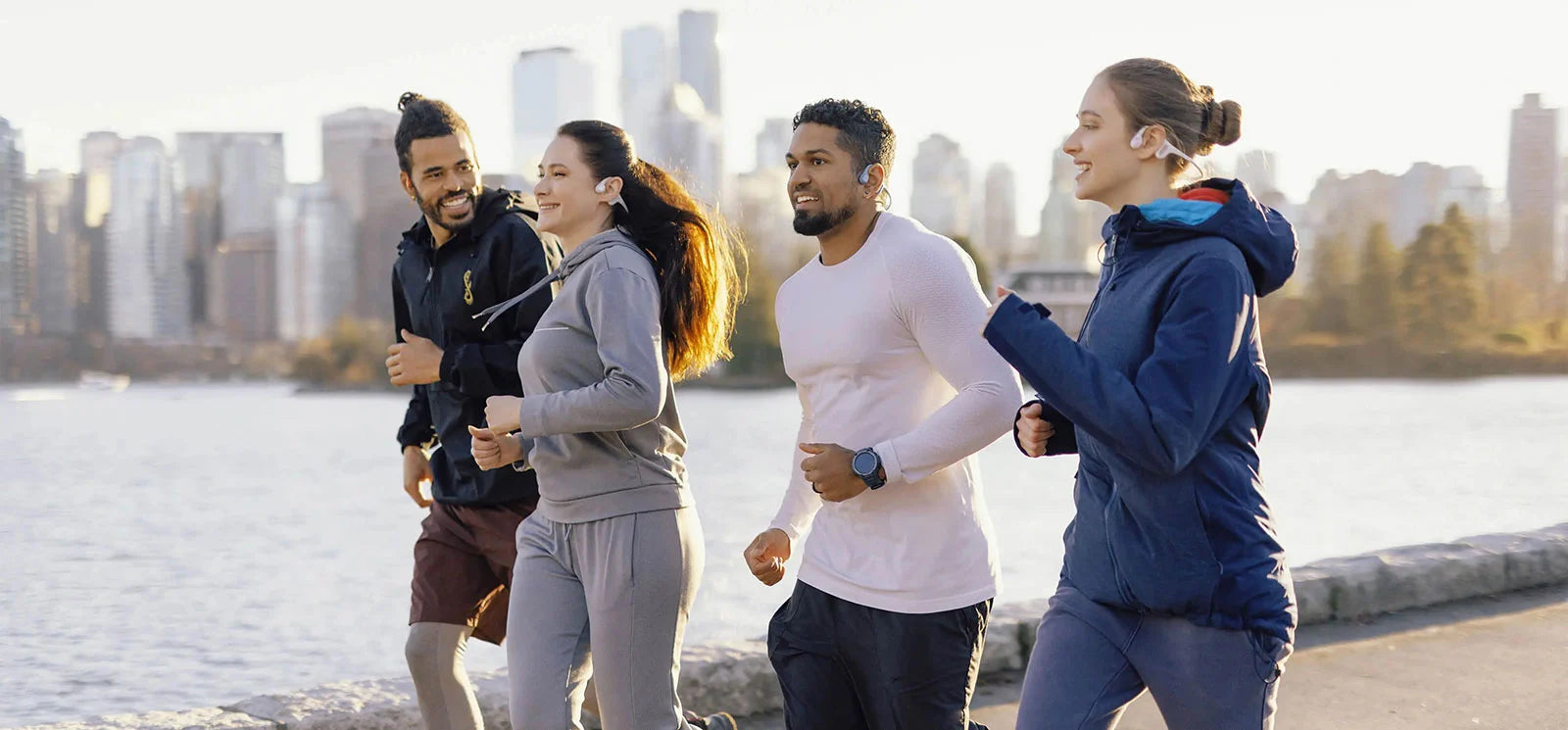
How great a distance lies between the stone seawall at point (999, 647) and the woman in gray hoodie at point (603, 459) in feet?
4.06

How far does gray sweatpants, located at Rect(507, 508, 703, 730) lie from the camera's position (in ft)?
10.4

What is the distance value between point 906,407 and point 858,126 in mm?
603

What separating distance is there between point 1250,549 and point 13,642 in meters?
15.7

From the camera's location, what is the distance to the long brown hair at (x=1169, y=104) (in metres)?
2.51

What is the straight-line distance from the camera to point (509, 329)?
3832 mm

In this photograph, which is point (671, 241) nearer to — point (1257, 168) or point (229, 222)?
point (1257, 168)

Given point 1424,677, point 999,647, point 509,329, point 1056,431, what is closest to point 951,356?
point 1056,431

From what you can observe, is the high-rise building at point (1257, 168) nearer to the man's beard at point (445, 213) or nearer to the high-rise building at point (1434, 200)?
the man's beard at point (445, 213)

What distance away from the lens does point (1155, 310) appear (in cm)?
243

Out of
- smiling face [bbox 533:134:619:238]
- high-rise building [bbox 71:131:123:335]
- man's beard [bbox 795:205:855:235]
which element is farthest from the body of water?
high-rise building [bbox 71:131:123:335]

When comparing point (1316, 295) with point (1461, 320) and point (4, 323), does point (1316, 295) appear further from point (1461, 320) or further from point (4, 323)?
point (4, 323)

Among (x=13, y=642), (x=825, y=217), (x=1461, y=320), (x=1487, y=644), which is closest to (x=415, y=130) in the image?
(x=825, y=217)

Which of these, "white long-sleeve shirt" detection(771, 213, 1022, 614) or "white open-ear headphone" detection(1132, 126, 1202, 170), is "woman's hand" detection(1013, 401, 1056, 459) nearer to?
"white long-sleeve shirt" detection(771, 213, 1022, 614)

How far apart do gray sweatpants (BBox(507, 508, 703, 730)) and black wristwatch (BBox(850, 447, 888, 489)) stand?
20.7 inches
